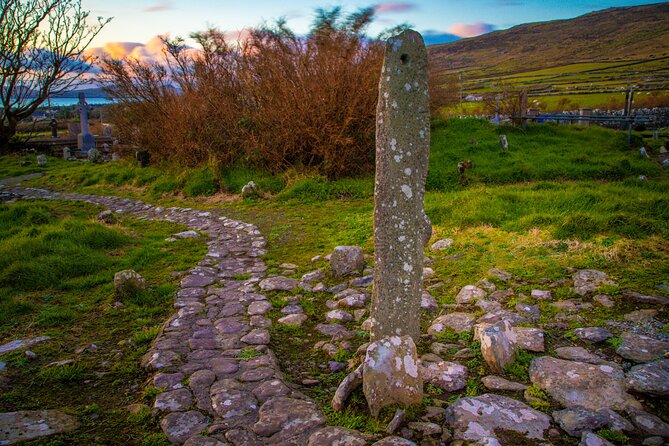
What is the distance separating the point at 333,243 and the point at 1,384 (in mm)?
5237

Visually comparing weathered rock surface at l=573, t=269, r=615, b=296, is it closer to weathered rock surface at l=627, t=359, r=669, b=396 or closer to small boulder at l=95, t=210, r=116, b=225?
weathered rock surface at l=627, t=359, r=669, b=396

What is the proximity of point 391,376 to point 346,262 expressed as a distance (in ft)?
10.6

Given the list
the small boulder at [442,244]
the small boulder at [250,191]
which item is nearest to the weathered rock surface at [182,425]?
the small boulder at [442,244]

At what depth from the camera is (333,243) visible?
7.81 meters

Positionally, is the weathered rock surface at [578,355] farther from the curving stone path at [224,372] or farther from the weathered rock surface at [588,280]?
the curving stone path at [224,372]

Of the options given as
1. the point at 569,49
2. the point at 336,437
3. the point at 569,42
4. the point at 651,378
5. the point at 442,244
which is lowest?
the point at 336,437

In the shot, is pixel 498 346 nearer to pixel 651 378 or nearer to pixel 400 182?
pixel 651 378

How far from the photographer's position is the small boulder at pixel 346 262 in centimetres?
619

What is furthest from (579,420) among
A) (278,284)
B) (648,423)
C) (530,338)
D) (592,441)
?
(278,284)

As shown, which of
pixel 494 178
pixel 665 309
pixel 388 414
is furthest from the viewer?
pixel 494 178

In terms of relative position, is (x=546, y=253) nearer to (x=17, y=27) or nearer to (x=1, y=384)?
(x=1, y=384)

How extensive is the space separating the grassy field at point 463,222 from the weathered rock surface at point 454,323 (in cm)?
50

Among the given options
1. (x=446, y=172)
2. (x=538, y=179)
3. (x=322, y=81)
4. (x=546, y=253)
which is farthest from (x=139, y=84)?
(x=546, y=253)

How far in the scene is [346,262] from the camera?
245 inches
